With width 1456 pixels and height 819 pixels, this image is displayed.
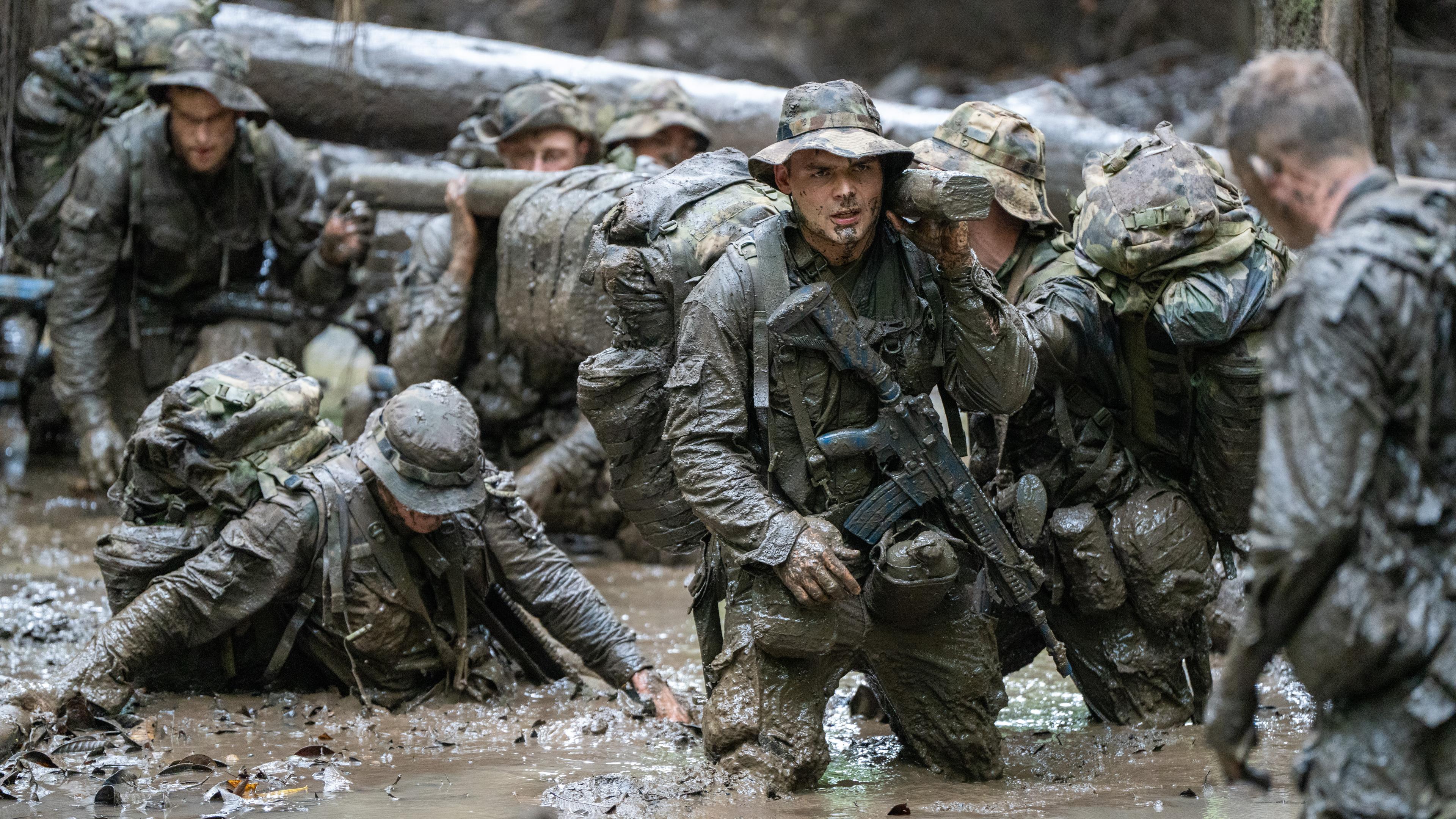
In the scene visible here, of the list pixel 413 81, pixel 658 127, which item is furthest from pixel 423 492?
pixel 413 81

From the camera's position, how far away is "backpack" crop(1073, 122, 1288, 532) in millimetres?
4637

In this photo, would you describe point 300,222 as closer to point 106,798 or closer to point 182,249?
point 182,249

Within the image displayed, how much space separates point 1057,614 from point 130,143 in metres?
6.06

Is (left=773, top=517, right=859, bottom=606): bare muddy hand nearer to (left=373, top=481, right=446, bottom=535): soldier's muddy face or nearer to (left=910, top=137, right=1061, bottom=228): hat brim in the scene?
(left=373, top=481, right=446, bottom=535): soldier's muddy face

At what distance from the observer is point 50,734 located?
479 cm

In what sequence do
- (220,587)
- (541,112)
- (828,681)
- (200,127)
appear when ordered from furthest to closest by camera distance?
1. (200,127)
2. (541,112)
3. (220,587)
4. (828,681)

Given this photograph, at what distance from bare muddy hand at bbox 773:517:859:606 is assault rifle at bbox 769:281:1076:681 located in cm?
30

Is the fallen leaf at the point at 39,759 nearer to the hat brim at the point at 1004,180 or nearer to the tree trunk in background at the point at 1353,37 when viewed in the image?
the hat brim at the point at 1004,180

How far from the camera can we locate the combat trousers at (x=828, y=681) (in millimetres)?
4227

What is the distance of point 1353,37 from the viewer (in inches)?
230

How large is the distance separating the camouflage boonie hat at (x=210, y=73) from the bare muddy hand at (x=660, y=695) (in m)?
4.49

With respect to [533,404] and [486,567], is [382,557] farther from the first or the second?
[533,404]

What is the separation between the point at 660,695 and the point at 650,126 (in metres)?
4.01

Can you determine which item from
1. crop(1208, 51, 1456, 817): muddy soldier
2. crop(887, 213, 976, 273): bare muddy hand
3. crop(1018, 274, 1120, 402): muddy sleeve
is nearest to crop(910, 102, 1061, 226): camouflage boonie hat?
crop(1018, 274, 1120, 402): muddy sleeve
